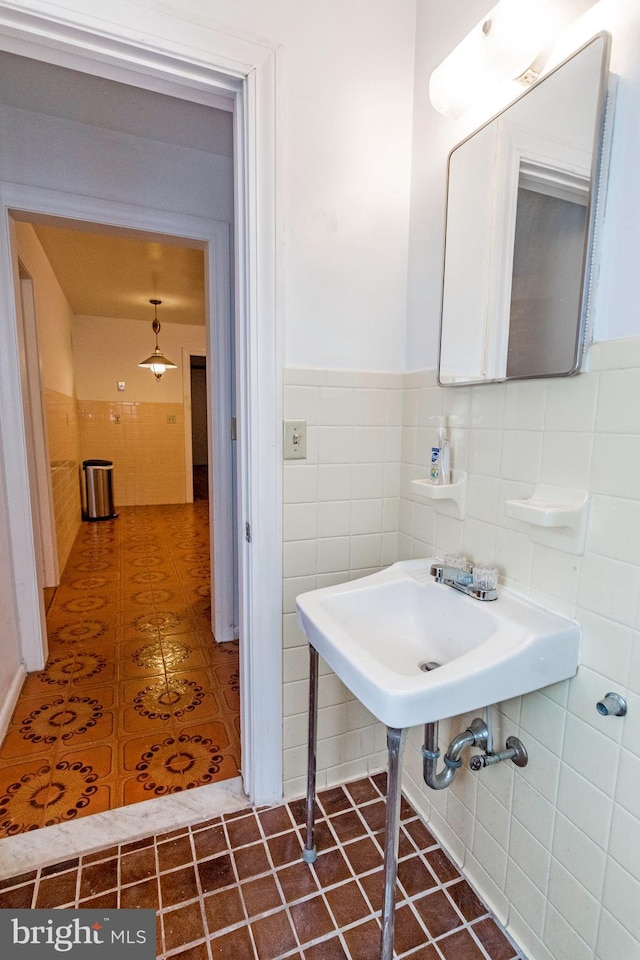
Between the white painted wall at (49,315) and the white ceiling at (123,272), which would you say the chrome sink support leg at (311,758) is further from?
the white painted wall at (49,315)

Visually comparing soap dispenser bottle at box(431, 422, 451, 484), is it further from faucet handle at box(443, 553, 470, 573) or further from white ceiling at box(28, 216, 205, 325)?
white ceiling at box(28, 216, 205, 325)

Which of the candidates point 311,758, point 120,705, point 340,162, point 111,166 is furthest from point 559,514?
point 111,166

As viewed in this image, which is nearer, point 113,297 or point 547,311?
point 547,311

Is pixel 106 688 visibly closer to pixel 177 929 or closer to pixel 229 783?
pixel 229 783

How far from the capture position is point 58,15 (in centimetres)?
96

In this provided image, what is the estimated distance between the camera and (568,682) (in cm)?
92

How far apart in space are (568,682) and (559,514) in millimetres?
355

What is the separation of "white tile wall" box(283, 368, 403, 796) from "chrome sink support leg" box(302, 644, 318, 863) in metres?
0.20

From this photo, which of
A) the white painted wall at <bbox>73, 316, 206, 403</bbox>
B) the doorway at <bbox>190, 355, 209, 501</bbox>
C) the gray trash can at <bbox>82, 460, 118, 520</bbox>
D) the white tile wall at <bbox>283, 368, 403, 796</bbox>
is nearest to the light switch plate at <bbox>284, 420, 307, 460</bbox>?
the white tile wall at <bbox>283, 368, 403, 796</bbox>

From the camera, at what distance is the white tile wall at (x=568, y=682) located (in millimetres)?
795

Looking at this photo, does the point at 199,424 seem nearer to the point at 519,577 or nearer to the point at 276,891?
the point at 276,891

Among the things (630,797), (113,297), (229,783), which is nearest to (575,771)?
(630,797)

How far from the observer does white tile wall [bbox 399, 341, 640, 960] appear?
31.3 inches

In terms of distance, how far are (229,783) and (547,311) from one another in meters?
1.64
